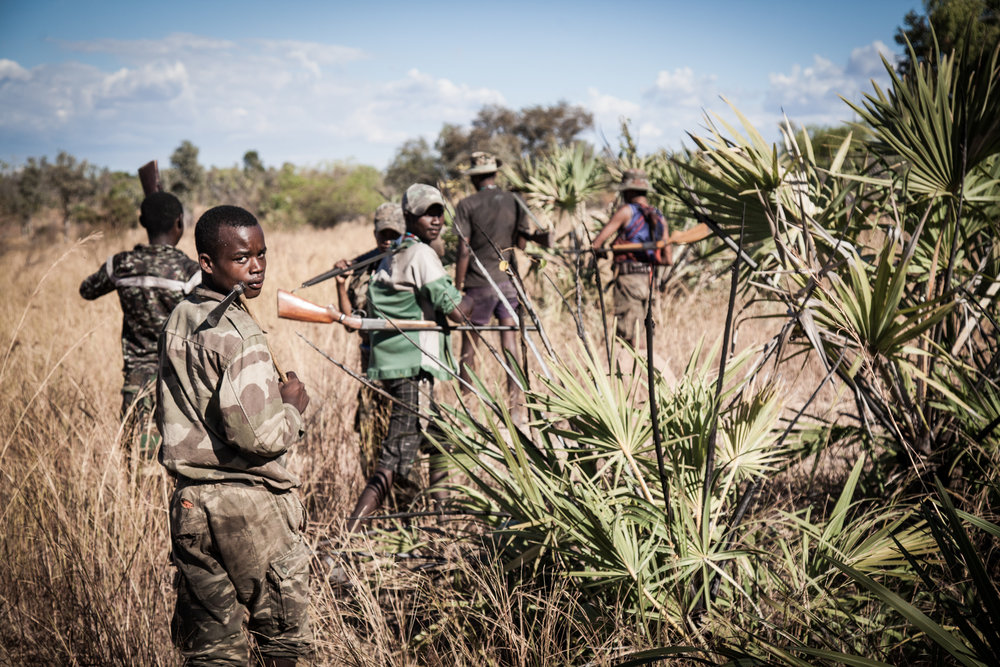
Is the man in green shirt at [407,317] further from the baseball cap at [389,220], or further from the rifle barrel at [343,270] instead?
the baseball cap at [389,220]

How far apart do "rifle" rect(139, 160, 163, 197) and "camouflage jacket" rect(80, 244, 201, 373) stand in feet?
1.83

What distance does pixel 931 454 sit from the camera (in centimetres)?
258

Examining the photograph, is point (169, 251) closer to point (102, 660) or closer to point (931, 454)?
point (102, 660)

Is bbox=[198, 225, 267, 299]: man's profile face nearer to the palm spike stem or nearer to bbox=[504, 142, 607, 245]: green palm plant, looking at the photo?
the palm spike stem

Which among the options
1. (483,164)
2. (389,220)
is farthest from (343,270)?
(483,164)

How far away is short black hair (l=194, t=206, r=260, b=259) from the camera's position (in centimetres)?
179

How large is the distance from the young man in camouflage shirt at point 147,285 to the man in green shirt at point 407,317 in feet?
3.45

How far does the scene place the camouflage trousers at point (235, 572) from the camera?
184 centimetres

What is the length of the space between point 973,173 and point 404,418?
113 inches

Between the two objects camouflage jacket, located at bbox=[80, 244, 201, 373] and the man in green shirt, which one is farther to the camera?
camouflage jacket, located at bbox=[80, 244, 201, 373]

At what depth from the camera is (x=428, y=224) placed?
3.43m

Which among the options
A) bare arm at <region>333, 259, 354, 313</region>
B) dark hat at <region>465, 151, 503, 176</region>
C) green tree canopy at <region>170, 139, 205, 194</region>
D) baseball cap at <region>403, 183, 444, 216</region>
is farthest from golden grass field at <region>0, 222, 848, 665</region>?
green tree canopy at <region>170, 139, 205, 194</region>

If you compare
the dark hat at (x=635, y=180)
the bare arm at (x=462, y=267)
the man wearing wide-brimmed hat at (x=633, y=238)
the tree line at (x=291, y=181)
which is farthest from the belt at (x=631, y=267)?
the tree line at (x=291, y=181)

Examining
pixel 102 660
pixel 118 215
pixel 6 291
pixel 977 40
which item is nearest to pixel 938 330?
pixel 102 660
